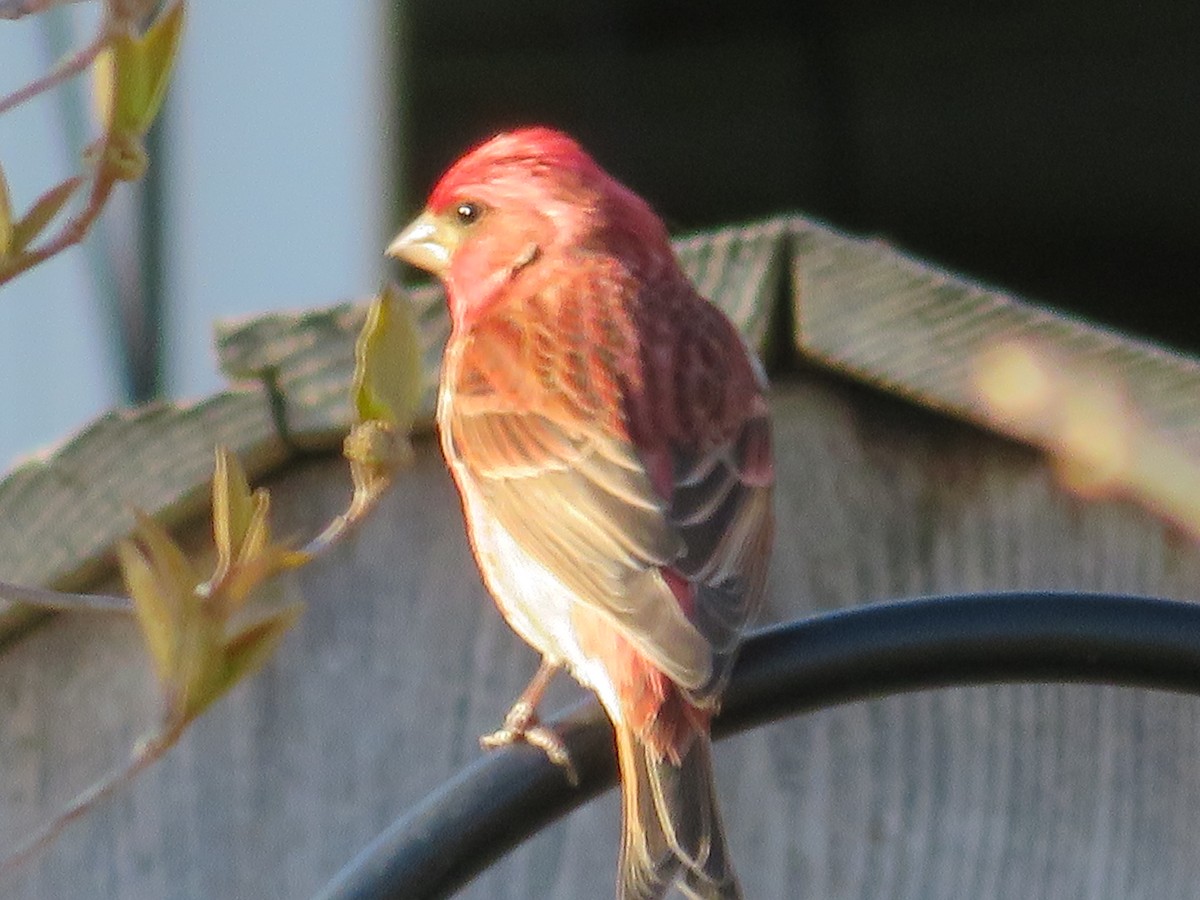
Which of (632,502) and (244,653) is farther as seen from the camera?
(632,502)

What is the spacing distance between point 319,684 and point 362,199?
3852 millimetres

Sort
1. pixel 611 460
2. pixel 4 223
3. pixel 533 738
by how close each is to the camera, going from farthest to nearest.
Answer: pixel 611 460, pixel 533 738, pixel 4 223

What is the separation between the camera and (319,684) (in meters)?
3.29

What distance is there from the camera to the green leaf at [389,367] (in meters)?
1.68

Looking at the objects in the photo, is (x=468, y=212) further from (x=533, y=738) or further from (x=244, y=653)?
(x=244, y=653)

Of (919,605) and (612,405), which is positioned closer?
(919,605)

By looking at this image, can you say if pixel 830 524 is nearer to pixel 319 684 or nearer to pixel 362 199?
pixel 319 684

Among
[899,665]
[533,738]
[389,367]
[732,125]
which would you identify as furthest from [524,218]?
[732,125]

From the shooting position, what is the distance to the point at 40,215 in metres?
1.43

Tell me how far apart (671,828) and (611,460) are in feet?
2.49

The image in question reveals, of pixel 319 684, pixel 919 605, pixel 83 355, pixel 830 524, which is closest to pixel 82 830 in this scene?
pixel 319 684

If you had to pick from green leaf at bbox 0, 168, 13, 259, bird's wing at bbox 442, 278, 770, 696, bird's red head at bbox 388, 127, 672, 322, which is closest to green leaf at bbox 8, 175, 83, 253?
green leaf at bbox 0, 168, 13, 259

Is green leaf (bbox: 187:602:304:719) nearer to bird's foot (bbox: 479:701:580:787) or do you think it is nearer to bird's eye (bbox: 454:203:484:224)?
bird's foot (bbox: 479:701:580:787)

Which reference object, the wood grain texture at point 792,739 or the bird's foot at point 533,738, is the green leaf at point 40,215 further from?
the wood grain texture at point 792,739
